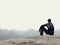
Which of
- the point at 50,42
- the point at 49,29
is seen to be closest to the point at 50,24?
the point at 49,29

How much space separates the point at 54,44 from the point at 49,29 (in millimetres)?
6915

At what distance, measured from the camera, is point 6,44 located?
1945 cm

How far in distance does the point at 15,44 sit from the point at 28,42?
3.57 feet

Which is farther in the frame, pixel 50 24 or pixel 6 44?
pixel 50 24

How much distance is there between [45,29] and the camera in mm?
26016

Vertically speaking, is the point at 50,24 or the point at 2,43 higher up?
the point at 50,24

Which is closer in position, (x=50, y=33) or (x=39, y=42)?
(x=39, y=42)

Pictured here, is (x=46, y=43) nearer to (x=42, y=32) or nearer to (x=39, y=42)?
(x=39, y=42)

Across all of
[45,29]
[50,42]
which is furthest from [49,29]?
[50,42]

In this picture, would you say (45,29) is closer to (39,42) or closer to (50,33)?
(50,33)

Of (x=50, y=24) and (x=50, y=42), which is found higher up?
(x=50, y=24)

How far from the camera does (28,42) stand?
65.7ft

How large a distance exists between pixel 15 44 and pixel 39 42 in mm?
1733

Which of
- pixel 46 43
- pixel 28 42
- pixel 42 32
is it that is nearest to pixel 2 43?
pixel 28 42
